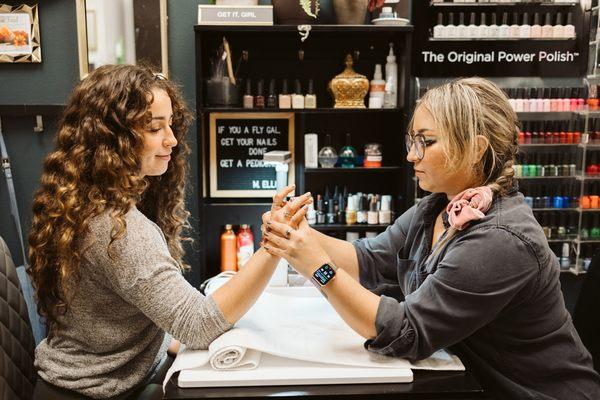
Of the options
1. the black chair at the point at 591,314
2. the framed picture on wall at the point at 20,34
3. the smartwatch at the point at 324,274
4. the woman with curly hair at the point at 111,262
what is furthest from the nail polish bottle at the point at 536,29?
the framed picture on wall at the point at 20,34

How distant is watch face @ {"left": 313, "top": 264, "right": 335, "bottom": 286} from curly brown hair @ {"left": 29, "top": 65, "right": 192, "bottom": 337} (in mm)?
498

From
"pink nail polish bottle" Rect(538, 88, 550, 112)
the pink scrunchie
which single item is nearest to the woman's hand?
the pink scrunchie

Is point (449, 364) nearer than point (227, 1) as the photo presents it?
Yes

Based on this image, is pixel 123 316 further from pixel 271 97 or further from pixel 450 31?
pixel 450 31

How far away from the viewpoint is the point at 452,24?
3582 mm

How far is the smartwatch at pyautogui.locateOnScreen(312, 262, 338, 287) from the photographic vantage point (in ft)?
4.64

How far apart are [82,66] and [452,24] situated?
7.71 ft

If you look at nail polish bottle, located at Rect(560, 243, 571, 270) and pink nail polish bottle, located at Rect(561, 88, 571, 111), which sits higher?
pink nail polish bottle, located at Rect(561, 88, 571, 111)

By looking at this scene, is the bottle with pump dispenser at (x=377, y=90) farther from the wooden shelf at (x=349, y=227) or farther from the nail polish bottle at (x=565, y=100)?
the nail polish bottle at (x=565, y=100)

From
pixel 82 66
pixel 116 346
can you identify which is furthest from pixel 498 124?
pixel 82 66

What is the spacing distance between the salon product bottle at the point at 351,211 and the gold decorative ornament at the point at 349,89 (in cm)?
57

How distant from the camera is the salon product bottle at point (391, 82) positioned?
3471mm

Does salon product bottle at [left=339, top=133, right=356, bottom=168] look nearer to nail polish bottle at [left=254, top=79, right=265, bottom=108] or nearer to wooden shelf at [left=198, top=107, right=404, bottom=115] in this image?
wooden shelf at [left=198, top=107, right=404, bottom=115]

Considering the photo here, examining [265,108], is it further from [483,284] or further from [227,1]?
[483,284]
